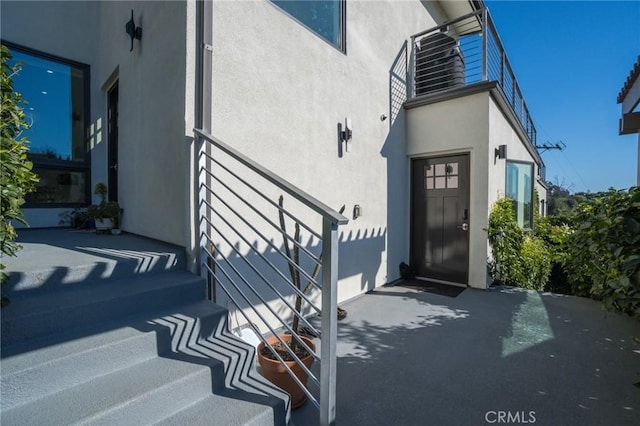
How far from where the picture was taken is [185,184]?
8.39ft

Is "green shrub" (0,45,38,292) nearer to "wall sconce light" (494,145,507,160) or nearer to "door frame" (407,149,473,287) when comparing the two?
"door frame" (407,149,473,287)

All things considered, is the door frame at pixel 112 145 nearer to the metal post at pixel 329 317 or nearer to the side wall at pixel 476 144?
the metal post at pixel 329 317

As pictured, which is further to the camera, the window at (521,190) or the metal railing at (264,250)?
the window at (521,190)

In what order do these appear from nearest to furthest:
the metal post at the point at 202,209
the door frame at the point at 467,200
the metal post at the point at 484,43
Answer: the metal post at the point at 202,209, the metal post at the point at 484,43, the door frame at the point at 467,200

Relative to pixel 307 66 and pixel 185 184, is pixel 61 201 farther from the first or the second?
pixel 307 66

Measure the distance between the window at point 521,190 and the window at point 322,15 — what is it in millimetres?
4023

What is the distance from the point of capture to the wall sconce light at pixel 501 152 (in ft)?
16.7

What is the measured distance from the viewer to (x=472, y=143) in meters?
4.94

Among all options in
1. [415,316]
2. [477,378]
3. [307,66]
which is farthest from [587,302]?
[307,66]

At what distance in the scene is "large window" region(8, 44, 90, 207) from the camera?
425 cm

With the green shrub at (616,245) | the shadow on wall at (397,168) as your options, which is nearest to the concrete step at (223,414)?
the green shrub at (616,245)

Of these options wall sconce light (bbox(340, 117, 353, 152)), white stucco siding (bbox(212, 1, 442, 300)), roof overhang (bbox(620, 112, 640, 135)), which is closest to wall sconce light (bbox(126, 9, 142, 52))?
white stucco siding (bbox(212, 1, 442, 300))

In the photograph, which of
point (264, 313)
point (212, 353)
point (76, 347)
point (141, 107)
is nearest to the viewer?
point (76, 347)

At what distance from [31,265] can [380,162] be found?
14.3 feet
